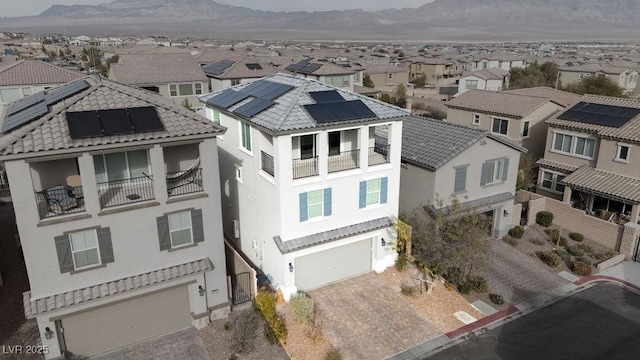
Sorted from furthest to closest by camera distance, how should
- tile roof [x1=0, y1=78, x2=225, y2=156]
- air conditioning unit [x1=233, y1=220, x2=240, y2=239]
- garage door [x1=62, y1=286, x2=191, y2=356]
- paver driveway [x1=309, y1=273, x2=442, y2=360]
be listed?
air conditioning unit [x1=233, y1=220, x2=240, y2=239], paver driveway [x1=309, y1=273, x2=442, y2=360], garage door [x1=62, y1=286, x2=191, y2=356], tile roof [x1=0, y1=78, x2=225, y2=156]

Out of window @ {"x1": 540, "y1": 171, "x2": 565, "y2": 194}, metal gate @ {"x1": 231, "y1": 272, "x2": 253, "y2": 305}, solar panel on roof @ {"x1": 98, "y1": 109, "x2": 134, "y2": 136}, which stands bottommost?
metal gate @ {"x1": 231, "y1": 272, "x2": 253, "y2": 305}

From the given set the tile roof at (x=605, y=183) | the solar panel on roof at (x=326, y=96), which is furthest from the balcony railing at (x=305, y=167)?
the tile roof at (x=605, y=183)

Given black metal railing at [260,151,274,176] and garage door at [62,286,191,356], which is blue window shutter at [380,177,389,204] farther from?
garage door at [62,286,191,356]

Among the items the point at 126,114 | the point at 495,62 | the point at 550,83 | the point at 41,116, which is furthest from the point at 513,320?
the point at 495,62

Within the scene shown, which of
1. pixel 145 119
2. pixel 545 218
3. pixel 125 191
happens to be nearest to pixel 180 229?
pixel 125 191

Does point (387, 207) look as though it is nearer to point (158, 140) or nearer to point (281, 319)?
point (281, 319)

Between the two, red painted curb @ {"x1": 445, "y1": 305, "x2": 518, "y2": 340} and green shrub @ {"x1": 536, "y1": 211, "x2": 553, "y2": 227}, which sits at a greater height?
green shrub @ {"x1": 536, "y1": 211, "x2": 553, "y2": 227}

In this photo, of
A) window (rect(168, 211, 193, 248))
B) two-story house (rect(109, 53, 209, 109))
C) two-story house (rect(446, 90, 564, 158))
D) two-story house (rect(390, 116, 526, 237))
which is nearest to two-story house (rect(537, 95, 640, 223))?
two-story house (rect(446, 90, 564, 158))
